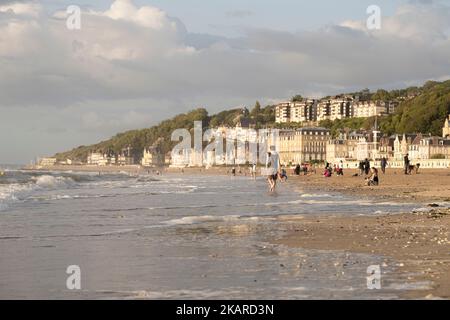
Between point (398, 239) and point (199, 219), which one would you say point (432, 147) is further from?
point (398, 239)

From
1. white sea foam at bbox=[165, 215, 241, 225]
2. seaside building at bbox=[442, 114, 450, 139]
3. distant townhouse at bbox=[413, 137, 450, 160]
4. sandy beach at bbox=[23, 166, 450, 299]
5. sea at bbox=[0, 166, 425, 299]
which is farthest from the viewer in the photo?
seaside building at bbox=[442, 114, 450, 139]

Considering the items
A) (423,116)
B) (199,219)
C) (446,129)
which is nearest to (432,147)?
(446,129)

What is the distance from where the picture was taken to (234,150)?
196m

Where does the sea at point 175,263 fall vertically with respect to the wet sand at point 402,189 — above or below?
above

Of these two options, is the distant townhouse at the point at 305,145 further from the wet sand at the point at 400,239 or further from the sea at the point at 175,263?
the sea at the point at 175,263

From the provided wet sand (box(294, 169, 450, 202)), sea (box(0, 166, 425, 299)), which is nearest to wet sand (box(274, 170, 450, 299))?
sea (box(0, 166, 425, 299))

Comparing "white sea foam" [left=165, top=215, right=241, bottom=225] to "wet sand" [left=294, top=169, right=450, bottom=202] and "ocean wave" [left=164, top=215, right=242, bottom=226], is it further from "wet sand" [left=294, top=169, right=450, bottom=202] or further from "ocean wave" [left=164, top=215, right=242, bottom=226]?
"wet sand" [left=294, top=169, right=450, bottom=202]

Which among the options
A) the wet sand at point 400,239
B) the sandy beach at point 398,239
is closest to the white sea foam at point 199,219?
the sandy beach at point 398,239

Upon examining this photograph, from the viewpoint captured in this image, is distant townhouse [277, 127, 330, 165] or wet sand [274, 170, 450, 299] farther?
distant townhouse [277, 127, 330, 165]

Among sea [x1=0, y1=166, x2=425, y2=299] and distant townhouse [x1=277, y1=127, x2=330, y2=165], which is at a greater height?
distant townhouse [x1=277, y1=127, x2=330, y2=165]

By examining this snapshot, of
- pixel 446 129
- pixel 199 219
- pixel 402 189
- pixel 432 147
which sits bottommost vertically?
pixel 402 189

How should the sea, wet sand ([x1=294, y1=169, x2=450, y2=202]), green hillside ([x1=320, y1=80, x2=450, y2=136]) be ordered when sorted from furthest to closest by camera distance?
green hillside ([x1=320, y1=80, x2=450, y2=136])
wet sand ([x1=294, y1=169, x2=450, y2=202])
the sea
